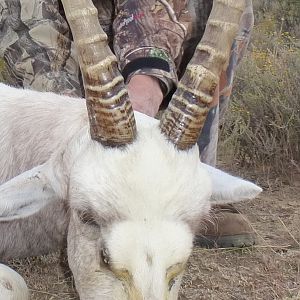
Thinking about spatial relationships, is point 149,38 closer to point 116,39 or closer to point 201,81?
point 116,39

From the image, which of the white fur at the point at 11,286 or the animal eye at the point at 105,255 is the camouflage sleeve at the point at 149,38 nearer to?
the white fur at the point at 11,286

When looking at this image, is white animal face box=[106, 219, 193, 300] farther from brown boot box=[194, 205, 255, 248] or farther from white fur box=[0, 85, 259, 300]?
brown boot box=[194, 205, 255, 248]

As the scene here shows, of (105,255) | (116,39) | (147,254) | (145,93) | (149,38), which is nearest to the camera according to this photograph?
(147,254)

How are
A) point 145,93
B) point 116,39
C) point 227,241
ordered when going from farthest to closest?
point 227,241
point 116,39
point 145,93

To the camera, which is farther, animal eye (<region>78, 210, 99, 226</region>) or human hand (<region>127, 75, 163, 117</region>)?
human hand (<region>127, 75, 163, 117</region>)

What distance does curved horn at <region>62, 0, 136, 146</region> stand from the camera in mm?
3176

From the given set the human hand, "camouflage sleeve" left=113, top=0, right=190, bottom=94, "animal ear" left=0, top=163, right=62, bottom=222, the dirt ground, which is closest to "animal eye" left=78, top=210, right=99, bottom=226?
"animal ear" left=0, top=163, right=62, bottom=222

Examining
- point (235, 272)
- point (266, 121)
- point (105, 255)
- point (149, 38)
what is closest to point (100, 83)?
point (105, 255)

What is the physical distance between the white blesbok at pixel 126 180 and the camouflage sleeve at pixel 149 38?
73cm

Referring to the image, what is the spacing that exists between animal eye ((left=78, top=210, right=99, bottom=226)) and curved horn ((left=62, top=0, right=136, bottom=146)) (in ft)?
0.92

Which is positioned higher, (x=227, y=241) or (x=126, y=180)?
(x=126, y=180)

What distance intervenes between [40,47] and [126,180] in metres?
2.37

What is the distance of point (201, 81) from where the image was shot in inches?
129

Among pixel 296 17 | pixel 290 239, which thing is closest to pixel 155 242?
pixel 290 239
